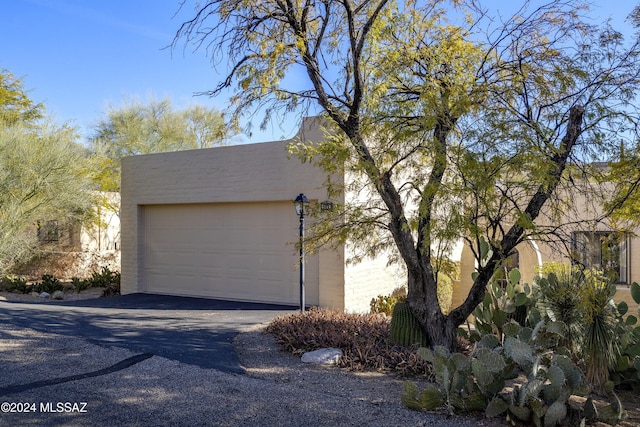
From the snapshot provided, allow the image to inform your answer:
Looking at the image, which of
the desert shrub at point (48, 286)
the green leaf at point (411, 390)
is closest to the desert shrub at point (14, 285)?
the desert shrub at point (48, 286)

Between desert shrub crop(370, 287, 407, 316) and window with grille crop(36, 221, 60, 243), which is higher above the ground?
window with grille crop(36, 221, 60, 243)

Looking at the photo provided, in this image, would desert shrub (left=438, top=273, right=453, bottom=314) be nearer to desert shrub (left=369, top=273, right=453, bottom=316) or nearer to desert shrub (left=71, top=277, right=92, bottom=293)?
desert shrub (left=369, top=273, right=453, bottom=316)

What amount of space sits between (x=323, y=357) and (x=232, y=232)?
6.16m

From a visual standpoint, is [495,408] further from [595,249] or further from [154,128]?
[154,128]

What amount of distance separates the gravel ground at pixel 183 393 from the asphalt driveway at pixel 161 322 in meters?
0.46

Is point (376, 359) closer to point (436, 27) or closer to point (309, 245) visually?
point (309, 245)

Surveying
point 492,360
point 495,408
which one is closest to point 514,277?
point 492,360

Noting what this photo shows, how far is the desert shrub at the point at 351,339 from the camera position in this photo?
7.38 metres

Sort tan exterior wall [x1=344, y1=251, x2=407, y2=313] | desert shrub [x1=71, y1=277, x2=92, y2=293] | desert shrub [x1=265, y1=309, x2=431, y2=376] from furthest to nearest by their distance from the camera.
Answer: desert shrub [x1=71, y1=277, x2=92, y2=293], tan exterior wall [x1=344, y1=251, x2=407, y2=313], desert shrub [x1=265, y1=309, x2=431, y2=376]

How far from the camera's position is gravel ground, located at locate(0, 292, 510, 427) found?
5.00m

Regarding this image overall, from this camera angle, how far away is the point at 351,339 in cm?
810

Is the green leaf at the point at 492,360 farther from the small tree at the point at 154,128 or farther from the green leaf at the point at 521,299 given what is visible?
the small tree at the point at 154,128

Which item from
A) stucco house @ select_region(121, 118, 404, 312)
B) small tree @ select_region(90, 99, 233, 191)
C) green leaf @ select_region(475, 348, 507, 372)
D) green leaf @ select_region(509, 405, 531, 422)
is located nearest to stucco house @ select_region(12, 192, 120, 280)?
stucco house @ select_region(121, 118, 404, 312)

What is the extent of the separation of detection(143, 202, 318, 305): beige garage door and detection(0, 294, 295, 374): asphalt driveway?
19.2 inches
